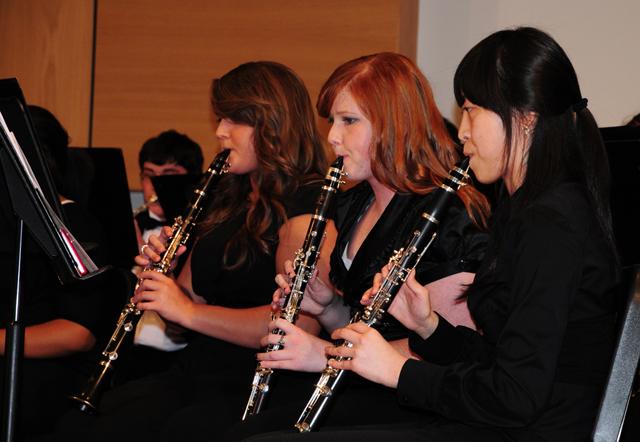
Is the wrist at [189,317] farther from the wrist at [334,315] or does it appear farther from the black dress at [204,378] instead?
the wrist at [334,315]

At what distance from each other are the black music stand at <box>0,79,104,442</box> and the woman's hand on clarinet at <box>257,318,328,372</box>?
→ 414 millimetres

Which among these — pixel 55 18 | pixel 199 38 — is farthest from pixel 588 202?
pixel 55 18

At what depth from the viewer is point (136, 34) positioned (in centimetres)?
400

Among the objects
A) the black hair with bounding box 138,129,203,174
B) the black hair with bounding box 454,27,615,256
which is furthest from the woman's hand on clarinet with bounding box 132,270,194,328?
the black hair with bounding box 138,129,203,174

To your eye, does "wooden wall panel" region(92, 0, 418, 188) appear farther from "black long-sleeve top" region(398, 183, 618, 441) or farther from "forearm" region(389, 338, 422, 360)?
"black long-sleeve top" region(398, 183, 618, 441)

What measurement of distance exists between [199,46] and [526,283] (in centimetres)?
288

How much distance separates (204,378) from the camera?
217cm

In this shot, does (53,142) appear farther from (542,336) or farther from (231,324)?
(542,336)

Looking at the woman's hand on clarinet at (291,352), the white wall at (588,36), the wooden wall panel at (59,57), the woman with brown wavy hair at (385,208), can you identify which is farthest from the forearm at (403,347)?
the wooden wall panel at (59,57)

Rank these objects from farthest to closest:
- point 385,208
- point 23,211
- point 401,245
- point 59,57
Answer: point 59,57, point 385,208, point 401,245, point 23,211

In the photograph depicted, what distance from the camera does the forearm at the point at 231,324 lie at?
2.18 m

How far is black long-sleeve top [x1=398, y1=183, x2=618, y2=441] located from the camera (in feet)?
4.27

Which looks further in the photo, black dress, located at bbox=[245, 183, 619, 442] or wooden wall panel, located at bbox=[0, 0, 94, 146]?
wooden wall panel, located at bbox=[0, 0, 94, 146]

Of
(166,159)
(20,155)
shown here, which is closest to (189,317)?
(20,155)
